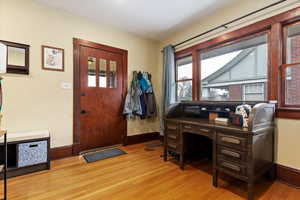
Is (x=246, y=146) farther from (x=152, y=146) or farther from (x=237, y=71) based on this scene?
(x=152, y=146)

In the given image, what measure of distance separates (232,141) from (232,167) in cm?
28

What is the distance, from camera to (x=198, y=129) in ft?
6.12

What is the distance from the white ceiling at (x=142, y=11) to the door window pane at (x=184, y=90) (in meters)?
1.17

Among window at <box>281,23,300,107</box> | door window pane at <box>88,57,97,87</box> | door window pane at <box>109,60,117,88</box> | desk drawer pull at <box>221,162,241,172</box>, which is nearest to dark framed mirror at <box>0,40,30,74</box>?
door window pane at <box>88,57,97,87</box>

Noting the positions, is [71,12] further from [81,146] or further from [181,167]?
[181,167]

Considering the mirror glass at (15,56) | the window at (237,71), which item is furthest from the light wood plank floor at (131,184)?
the mirror glass at (15,56)

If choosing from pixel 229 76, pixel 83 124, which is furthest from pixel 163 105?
pixel 83 124

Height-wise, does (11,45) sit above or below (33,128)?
above

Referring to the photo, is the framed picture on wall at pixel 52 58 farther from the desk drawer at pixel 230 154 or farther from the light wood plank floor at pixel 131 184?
the desk drawer at pixel 230 154

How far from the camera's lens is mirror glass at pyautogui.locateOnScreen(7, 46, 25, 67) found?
2.05m

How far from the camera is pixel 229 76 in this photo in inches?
94.3

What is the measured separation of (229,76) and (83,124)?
2725mm

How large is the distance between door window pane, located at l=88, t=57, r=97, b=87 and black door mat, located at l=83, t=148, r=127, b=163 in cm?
129

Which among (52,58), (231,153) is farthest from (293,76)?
(52,58)
